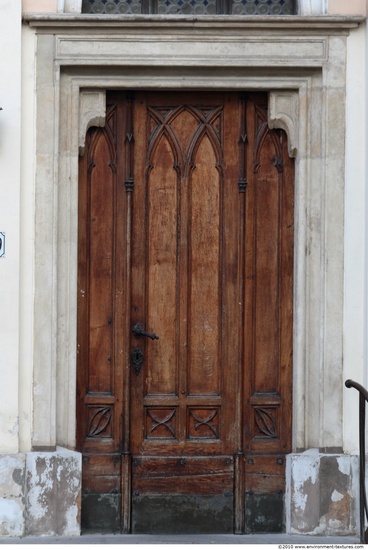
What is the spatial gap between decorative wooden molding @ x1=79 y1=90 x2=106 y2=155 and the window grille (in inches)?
23.4

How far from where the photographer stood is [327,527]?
8.04 meters

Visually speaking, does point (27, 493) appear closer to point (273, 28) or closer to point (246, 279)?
point (246, 279)

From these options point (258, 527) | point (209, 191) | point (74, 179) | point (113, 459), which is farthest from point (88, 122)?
point (258, 527)

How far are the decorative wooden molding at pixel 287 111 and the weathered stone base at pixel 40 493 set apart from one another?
2.60m

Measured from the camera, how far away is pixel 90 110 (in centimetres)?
811

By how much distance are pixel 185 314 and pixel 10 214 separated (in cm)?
140

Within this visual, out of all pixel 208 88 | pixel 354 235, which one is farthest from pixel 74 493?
pixel 208 88

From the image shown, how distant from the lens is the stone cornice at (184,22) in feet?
25.9

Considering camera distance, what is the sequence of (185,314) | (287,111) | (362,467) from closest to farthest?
(362,467) < (287,111) < (185,314)

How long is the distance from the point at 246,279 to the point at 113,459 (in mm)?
1553

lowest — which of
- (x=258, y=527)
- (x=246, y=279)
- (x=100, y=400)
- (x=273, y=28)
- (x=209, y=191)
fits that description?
(x=258, y=527)

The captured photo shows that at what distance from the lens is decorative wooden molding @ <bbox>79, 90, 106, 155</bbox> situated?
26.6ft

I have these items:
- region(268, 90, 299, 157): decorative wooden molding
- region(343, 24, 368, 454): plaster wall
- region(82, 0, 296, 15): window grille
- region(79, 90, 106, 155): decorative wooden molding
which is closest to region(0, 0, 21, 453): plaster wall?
region(79, 90, 106, 155): decorative wooden molding

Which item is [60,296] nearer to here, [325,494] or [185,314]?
[185,314]
